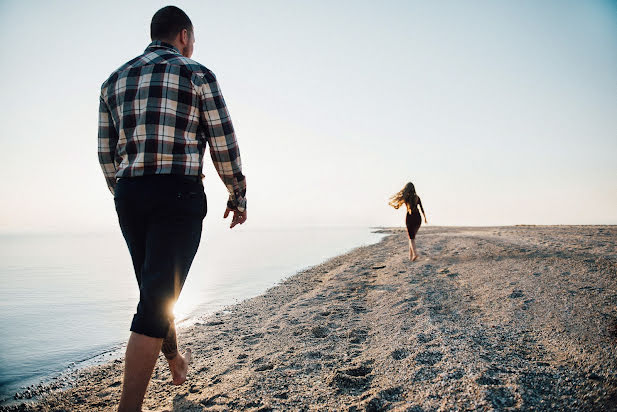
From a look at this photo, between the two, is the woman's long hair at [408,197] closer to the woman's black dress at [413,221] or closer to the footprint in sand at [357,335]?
the woman's black dress at [413,221]

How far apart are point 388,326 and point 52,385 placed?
3.41 meters

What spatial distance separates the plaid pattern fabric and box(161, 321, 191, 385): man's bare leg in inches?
47.0

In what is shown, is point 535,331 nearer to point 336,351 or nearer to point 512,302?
point 512,302

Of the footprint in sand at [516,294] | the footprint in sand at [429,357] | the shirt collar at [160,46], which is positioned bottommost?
the footprint in sand at [429,357]

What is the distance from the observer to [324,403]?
2215 mm

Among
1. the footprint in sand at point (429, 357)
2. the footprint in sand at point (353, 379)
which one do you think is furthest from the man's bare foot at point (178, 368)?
the footprint in sand at point (429, 357)

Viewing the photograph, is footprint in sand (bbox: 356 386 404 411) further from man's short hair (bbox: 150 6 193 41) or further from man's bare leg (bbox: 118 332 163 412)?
man's short hair (bbox: 150 6 193 41)

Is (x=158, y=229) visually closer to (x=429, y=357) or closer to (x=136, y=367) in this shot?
(x=136, y=367)

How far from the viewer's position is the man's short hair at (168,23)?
2088mm

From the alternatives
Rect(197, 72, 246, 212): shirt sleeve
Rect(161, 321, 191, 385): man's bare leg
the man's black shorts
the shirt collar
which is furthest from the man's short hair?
Rect(161, 321, 191, 385): man's bare leg

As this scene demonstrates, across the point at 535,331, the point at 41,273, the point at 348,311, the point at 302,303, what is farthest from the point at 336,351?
the point at 41,273

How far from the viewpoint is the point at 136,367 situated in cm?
171

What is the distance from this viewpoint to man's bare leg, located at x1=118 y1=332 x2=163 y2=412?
171 cm

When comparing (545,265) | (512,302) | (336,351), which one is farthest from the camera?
(545,265)
